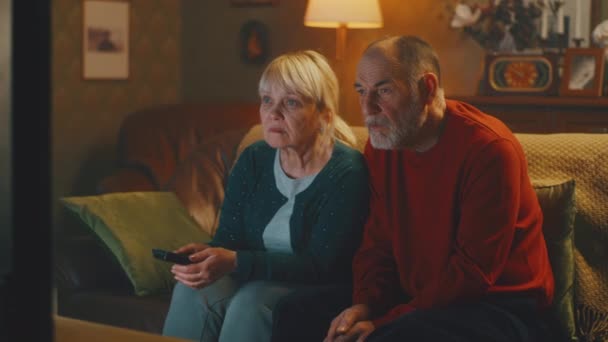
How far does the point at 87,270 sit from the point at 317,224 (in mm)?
930

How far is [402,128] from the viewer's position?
1.93 metres

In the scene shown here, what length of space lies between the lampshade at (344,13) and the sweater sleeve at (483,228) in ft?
8.55

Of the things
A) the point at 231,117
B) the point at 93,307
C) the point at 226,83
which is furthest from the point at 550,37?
the point at 93,307

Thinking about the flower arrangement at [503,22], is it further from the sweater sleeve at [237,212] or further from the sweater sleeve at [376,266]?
the sweater sleeve at [376,266]

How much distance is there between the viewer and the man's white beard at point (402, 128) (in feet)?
6.33

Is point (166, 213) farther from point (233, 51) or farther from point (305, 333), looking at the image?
point (233, 51)

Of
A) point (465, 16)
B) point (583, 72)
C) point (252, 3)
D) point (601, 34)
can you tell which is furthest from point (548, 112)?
point (252, 3)

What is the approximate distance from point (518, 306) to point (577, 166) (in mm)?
515

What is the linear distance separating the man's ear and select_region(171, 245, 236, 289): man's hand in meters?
0.60

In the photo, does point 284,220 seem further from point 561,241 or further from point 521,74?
point 521,74

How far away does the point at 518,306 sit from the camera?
1.84 m

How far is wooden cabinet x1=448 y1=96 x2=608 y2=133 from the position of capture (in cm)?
393

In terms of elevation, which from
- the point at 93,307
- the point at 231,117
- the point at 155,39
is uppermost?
the point at 155,39

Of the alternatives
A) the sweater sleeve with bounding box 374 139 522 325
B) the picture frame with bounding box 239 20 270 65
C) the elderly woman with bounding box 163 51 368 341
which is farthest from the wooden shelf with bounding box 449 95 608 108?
the sweater sleeve with bounding box 374 139 522 325
